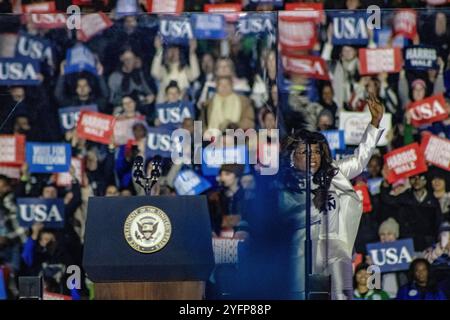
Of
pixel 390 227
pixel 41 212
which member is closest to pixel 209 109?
pixel 41 212

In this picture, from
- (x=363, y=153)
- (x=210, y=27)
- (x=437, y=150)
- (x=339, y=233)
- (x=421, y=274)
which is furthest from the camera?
(x=210, y=27)

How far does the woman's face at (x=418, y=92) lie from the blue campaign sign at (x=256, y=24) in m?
1.03

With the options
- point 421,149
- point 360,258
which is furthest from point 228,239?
point 421,149

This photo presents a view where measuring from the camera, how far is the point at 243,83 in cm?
838

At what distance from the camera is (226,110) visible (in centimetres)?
837

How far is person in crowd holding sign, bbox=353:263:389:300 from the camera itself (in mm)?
8023

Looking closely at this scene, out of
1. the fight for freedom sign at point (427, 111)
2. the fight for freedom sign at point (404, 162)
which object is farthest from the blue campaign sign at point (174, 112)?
the fight for freedom sign at point (427, 111)

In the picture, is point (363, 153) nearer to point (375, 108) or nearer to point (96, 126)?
point (375, 108)

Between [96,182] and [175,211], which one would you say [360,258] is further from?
[175,211]

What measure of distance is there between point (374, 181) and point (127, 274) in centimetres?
303

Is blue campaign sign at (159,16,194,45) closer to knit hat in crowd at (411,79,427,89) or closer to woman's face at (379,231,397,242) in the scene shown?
knit hat in crowd at (411,79,427,89)

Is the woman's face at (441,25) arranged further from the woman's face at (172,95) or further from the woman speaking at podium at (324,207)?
the woman's face at (172,95)

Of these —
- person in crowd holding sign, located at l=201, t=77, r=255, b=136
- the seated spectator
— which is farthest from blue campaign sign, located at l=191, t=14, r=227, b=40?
the seated spectator

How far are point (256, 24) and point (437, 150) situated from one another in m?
1.45
